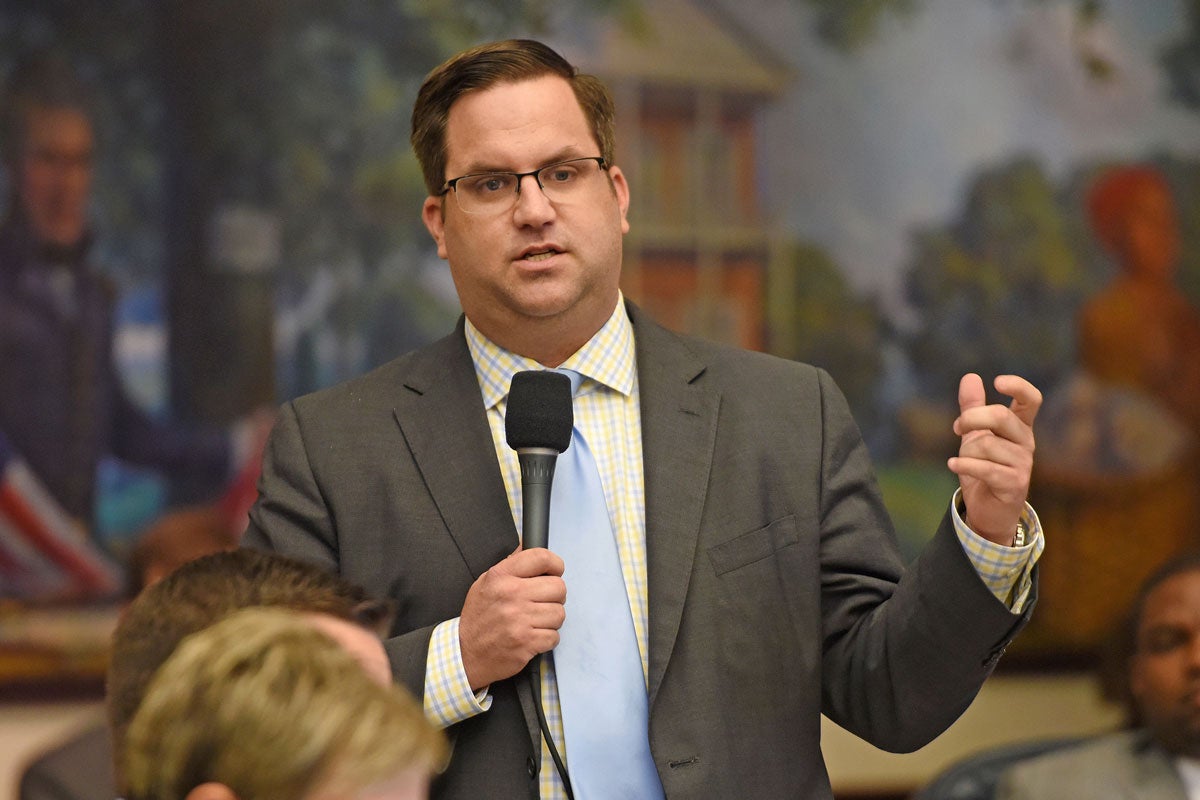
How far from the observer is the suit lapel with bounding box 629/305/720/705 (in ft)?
6.91

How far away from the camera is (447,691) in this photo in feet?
6.63

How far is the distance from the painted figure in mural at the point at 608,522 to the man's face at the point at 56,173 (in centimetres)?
269

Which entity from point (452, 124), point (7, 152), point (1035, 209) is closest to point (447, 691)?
point (452, 124)

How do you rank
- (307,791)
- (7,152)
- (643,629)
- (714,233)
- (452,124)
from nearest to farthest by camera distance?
(307,791) → (643,629) → (452,124) → (7,152) → (714,233)

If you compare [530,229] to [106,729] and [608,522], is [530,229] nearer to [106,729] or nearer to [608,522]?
[608,522]

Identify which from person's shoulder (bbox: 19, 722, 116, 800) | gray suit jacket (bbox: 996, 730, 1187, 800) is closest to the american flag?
person's shoulder (bbox: 19, 722, 116, 800)

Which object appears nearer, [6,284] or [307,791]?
[307,791]

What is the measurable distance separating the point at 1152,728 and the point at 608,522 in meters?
1.98

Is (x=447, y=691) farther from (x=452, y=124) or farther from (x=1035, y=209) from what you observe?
(x=1035, y=209)

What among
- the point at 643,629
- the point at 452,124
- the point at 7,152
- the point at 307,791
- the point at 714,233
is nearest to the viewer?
the point at 307,791

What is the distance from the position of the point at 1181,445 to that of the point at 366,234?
10.0 ft

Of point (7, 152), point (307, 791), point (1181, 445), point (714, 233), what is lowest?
point (1181, 445)

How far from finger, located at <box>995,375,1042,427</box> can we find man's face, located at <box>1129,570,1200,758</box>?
6.29 ft

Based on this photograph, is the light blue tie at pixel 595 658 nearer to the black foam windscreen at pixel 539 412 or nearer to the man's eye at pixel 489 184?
the black foam windscreen at pixel 539 412
